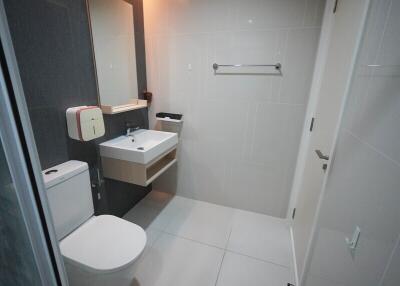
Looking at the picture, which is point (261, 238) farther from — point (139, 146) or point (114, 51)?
point (114, 51)

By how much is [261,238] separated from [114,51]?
7.12 feet

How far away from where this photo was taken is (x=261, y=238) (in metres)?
1.91

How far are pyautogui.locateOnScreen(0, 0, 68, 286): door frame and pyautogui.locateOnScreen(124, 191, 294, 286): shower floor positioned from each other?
714 millimetres

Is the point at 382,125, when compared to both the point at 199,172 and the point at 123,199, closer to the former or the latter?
the point at 199,172

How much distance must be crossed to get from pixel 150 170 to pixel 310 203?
4.65 feet

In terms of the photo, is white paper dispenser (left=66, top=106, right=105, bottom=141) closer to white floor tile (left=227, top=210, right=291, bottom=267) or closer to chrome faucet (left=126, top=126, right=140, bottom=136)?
chrome faucet (left=126, top=126, right=140, bottom=136)

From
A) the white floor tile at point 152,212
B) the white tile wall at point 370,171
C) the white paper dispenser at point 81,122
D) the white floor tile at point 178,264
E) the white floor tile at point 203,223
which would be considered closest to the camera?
the white tile wall at point 370,171

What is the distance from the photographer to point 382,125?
2.00 ft

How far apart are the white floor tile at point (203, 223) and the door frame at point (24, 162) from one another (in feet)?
4.57

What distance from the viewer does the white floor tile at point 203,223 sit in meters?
1.90

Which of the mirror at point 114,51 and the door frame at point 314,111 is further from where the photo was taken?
the mirror at point 114,51

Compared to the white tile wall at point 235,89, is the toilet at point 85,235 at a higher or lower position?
lower

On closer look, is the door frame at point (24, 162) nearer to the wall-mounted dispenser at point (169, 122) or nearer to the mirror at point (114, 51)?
the mirror at point (114, 51)

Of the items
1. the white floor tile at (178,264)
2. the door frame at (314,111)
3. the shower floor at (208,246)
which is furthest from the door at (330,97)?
the white floor tile at (178,264)
